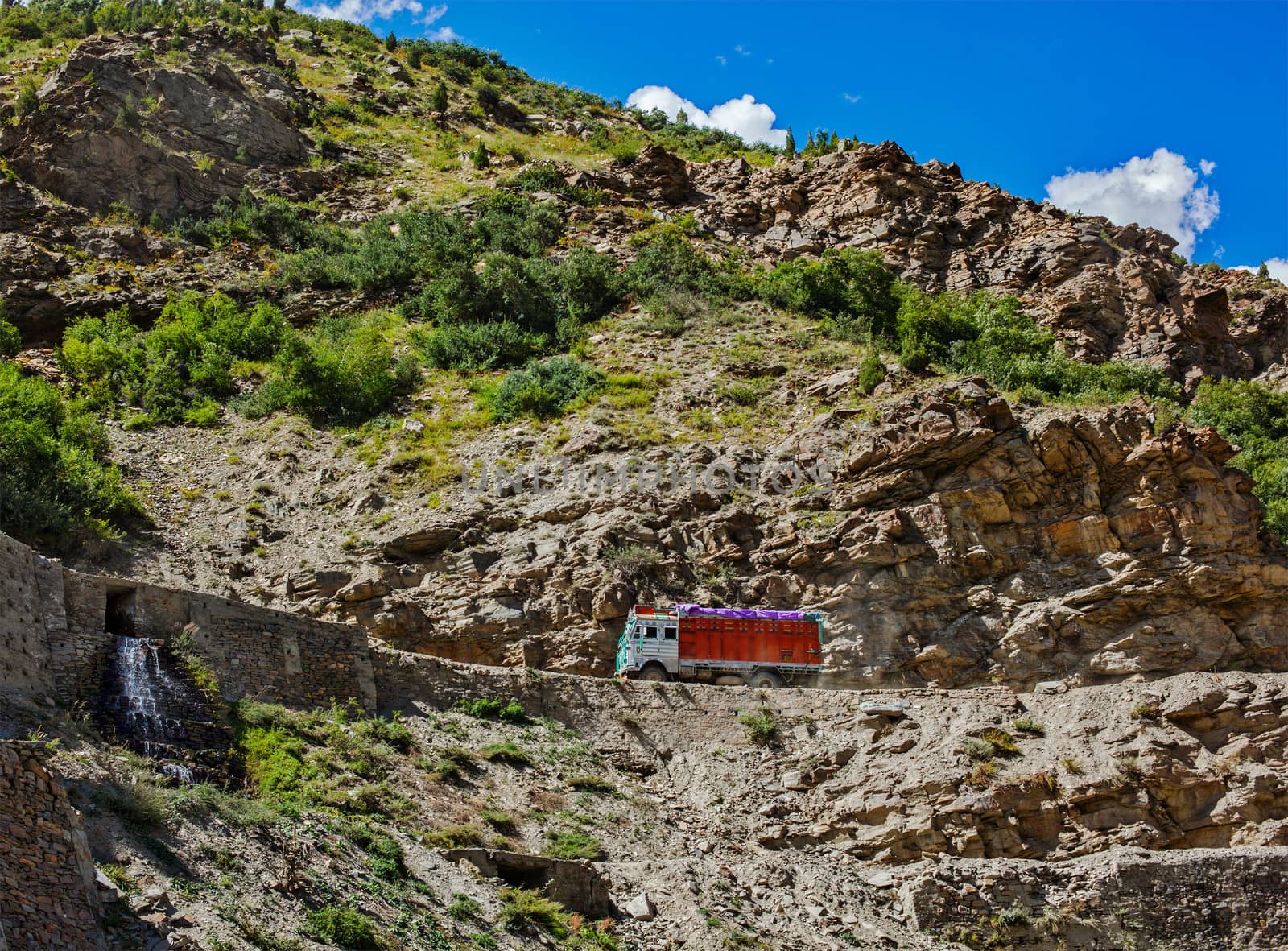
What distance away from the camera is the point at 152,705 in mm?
18578

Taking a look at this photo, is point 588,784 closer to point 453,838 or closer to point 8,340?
point 453,838

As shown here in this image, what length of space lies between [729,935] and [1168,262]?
4011 cm

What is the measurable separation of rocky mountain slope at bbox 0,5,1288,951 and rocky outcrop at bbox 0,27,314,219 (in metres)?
0.19

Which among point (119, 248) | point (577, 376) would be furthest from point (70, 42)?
point (577, 376)

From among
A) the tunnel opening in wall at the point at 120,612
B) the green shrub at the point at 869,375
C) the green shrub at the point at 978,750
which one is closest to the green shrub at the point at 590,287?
the green shrub at the point at 869,375

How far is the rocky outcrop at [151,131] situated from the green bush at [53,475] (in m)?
15.6

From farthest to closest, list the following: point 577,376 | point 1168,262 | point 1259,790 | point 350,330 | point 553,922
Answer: point 1168,262, point 350,330, point 577,376, point 1259,790, point 553,922

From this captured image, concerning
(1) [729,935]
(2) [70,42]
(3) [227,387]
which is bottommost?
(1) [729,935]

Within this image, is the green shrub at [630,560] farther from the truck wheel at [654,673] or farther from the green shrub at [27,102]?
the green shrub at [27,102]

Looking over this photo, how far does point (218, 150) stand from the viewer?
51031 millimetres

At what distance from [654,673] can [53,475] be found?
641 inches

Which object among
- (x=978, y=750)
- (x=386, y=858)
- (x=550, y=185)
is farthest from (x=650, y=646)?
(x=550, y=185)

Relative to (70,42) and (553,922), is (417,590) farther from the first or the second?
(70,42)

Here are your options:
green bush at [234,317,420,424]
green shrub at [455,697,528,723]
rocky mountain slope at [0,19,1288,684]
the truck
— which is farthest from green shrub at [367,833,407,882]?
green bush at [234,317,420,424]
